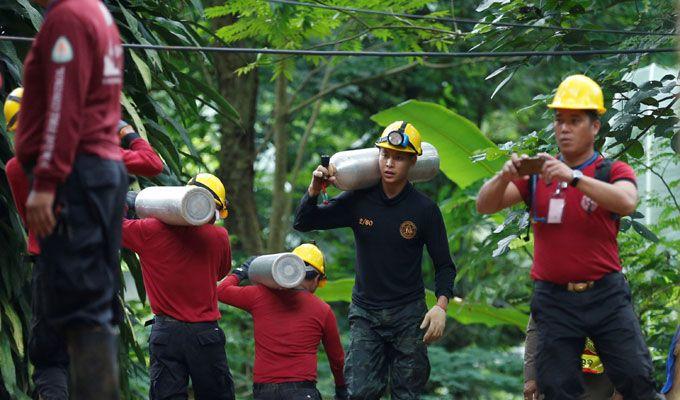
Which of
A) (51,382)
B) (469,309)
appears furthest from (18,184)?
(469,309)

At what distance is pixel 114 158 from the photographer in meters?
5.32

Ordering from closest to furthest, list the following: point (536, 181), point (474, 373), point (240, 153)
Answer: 1. point (536, 181)
2. point (240, 153)
3. point (474, 373)

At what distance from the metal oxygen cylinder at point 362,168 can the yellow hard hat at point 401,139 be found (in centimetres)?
12

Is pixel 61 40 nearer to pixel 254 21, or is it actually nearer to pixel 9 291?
pixel 9 291

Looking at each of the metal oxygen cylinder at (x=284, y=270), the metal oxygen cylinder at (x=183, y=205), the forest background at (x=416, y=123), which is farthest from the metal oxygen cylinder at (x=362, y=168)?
the metal oxygen cylinder at (x=183, y=205)

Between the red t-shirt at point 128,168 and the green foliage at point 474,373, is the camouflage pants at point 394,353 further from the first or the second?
the green foliage at point 474,373

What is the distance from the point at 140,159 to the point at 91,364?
1.54 m

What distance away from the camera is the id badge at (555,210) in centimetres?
613

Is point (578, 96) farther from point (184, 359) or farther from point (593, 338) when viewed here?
point (184, 359)

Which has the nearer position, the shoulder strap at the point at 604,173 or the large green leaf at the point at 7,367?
the shoulder strap at the point at 604,173

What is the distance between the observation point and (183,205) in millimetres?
7301

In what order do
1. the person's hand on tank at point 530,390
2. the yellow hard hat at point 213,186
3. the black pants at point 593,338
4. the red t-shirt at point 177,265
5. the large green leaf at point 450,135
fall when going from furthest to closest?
the large green leaf at point 450,135 → the yellow hard hat at point 213,186 → the person's hand on tank at point 530,390 → the red t-shirt at point 177,265 → the black pants at point 593,338

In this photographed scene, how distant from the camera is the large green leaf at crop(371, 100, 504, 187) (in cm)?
1177

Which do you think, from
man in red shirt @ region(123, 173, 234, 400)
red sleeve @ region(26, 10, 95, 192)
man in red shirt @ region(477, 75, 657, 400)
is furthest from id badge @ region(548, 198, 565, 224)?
man in red shirt @ region(123, 173, 234, 400)
